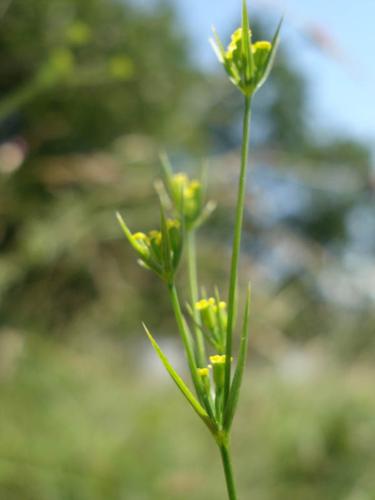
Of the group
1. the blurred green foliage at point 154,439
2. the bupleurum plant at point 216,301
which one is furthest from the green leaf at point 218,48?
the blurred green foliage at point 154,439

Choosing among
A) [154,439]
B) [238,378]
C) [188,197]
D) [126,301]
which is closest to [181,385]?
[238,378]

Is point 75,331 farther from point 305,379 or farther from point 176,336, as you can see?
point 176,336

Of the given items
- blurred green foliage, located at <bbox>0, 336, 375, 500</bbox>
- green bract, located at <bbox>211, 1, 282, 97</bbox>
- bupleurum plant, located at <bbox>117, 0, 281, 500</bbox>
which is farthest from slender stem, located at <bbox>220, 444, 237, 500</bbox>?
blurred green foliage, located at <bbox>0, 336, 375, 500</bbox>

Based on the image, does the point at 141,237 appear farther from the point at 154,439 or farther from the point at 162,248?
the point at 154,439

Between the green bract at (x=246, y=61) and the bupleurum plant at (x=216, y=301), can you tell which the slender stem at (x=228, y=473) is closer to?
the bupleurum plant at (x=216, y=301)

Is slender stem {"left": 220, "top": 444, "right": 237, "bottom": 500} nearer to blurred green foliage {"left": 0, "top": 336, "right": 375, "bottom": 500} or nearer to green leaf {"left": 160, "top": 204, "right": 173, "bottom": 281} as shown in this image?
green leaf {"left": 160, "top": 204, "right": 173, "bottom": 281}

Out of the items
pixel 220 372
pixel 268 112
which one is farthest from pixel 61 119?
pixel 268 112
